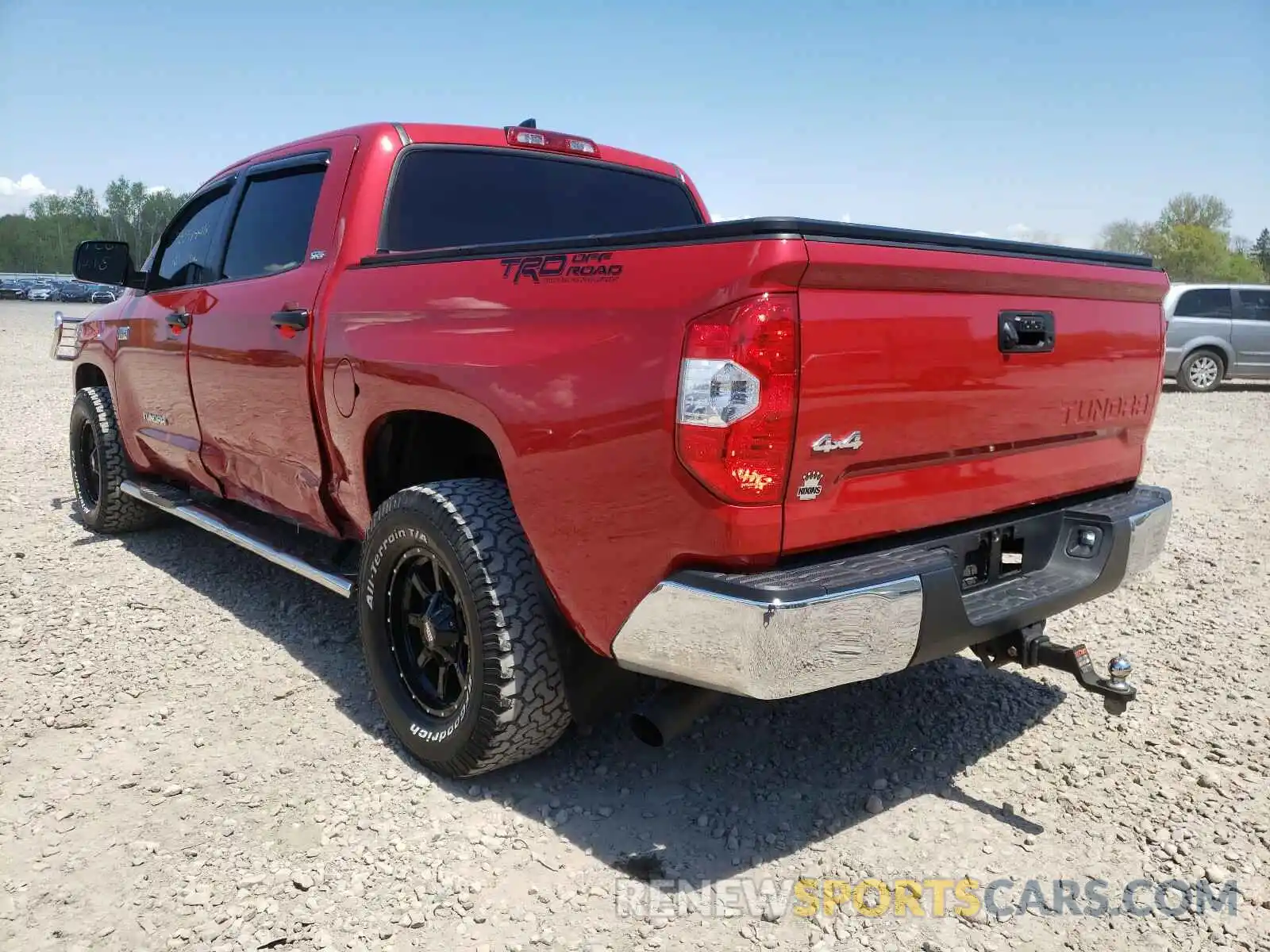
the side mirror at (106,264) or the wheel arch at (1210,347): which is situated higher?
the side mirror at (106,264)

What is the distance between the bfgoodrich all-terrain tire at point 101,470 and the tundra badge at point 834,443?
14.9 feet

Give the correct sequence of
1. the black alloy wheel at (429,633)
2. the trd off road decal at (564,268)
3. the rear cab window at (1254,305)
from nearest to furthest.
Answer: the trd off road decal at (564,268) → the black alloy wheel at (429,633) → the rear cab window at (1254,305)

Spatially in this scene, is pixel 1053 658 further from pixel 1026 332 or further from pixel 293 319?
A: pixel 293 319

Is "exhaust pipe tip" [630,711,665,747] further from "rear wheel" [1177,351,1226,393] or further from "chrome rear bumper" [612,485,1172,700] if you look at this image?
"rear wheel" [1177,351,1226,393]

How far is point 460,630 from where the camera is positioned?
277 cm

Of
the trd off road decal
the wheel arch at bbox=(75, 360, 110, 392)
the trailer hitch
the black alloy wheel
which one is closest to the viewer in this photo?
Result: the trd off road decal

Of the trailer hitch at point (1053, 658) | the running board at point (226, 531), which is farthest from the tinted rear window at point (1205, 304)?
the running board at point (226, 531)

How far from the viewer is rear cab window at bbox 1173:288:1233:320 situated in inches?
571

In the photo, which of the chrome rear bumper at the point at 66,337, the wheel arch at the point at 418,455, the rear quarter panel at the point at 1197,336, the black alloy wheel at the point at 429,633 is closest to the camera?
the black alloy wheel at the point at 429,633

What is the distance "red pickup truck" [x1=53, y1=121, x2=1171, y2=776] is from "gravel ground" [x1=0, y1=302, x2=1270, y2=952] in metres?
0.33

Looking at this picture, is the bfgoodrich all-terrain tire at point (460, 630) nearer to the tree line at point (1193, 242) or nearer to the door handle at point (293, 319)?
the door handle at point (293, 319)

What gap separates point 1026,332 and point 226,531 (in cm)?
332

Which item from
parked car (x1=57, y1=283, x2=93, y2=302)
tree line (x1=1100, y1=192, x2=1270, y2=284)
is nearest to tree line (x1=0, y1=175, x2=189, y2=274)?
parked car (x1=57, y1=283, x2=93, y2=302)

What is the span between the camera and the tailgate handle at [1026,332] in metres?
2.42
